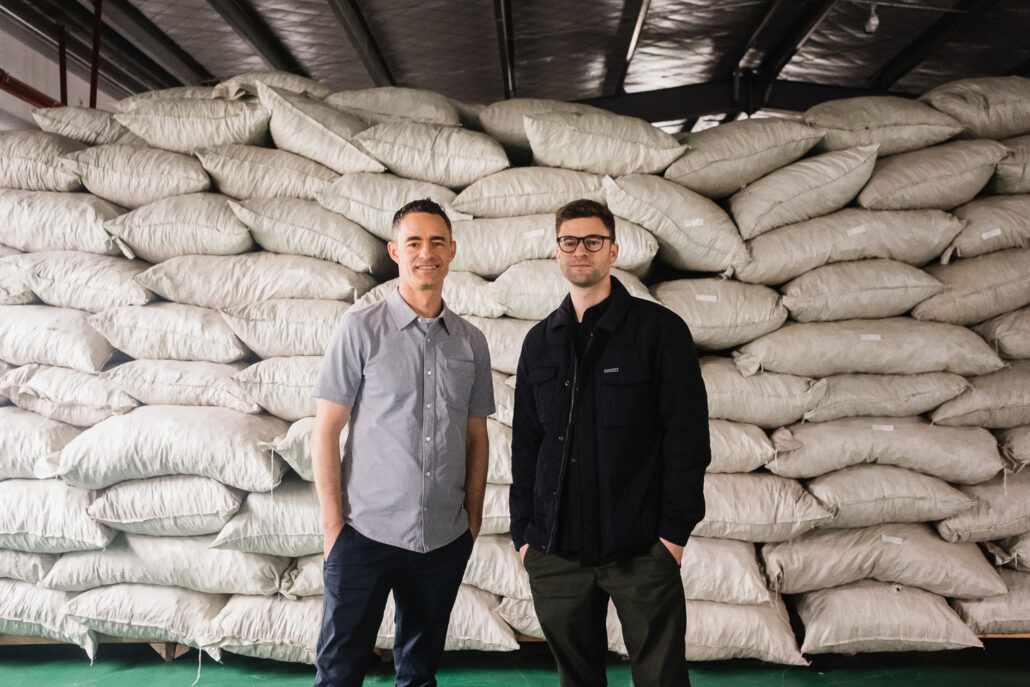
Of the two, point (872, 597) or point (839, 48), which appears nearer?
point (872, 597)

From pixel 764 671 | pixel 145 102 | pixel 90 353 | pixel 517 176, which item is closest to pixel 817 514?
pixel 764 671

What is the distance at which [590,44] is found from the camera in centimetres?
400

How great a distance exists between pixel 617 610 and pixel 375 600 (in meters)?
0.56

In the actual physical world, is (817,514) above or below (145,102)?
below

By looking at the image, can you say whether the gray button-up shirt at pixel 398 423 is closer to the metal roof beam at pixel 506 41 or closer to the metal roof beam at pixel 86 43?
the metal roof beam at pixel 506 41

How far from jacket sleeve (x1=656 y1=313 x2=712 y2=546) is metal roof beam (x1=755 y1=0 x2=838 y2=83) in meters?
2.88

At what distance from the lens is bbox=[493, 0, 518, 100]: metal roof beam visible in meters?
3.48

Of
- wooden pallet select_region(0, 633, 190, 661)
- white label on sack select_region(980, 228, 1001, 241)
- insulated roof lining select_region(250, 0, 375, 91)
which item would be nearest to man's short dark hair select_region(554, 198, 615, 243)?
white label on sack select_region(980, 228, 1001, 241)

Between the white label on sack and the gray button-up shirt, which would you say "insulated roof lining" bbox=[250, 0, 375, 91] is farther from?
the white label on sack

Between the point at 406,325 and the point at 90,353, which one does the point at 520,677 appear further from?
the point at 90,353

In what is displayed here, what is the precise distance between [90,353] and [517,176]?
170 centimetres

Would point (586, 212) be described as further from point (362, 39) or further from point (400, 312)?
point (362, 39)

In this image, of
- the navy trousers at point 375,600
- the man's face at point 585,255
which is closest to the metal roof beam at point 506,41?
the man's face at point 585,255

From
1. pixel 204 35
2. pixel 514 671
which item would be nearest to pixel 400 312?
pixel 514 671
